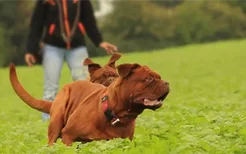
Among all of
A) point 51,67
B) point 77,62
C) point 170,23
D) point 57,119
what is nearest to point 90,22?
point 77,62

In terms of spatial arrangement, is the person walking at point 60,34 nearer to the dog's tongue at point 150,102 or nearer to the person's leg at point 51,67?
the person's leg at point 51,67

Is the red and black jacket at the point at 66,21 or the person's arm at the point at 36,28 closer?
the red and black jacket at the point at 66,21

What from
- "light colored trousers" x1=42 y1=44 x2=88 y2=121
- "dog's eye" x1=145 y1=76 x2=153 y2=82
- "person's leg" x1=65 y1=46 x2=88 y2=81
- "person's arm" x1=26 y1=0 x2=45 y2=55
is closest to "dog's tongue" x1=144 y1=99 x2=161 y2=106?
"dog's eye" x1=145 y1=76 x2=153 y2=82

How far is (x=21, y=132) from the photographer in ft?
32.7

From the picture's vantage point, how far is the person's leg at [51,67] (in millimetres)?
12023

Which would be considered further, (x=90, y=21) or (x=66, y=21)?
(x=90, y=21)

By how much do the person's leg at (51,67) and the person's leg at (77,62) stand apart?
6.7 inches

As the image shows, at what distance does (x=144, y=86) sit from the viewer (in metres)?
6.79

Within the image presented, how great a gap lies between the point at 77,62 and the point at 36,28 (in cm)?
99

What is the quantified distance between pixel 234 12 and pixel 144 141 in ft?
299

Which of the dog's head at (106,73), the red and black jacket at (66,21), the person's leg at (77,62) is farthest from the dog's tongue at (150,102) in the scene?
the red and black jacket at (66,21)

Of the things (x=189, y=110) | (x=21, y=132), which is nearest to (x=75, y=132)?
(x=21, y=132)

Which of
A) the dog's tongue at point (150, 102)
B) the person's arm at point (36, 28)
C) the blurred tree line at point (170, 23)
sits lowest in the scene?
the blurred tree line at point (170, 23)

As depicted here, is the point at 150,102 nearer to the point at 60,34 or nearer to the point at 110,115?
the point at 110,115
